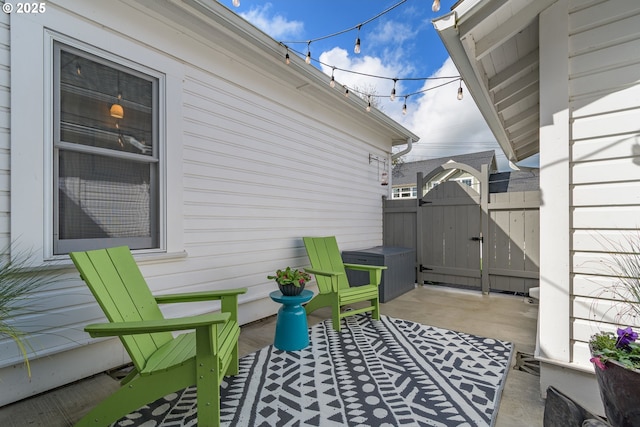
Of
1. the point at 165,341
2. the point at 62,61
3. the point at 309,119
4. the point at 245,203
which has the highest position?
the point at 309,119

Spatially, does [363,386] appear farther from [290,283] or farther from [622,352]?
[622,352]

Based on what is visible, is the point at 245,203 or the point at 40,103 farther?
the point at 245,203

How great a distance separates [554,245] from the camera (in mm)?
1994

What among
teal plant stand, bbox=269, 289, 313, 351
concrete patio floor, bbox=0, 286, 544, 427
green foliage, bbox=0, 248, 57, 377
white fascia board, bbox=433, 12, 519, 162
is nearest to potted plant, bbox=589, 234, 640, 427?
concrete patio floor, bbox=0, 286, 544, 427

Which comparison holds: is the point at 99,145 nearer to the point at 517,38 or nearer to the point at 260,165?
the point at 260,165

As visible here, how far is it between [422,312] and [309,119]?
303 centimetres

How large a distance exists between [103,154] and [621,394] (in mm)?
3389

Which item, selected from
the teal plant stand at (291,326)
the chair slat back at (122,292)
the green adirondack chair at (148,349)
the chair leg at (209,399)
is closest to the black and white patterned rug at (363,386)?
the teal plant stand at (291,326)

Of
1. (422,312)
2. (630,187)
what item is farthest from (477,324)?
(630,187)

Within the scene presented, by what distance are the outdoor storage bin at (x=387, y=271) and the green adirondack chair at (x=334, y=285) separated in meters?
0.54

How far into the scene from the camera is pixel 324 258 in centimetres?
387

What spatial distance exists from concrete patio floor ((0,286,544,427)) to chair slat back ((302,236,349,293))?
0.42 meters

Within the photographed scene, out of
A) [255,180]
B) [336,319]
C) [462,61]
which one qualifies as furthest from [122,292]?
[462,61]

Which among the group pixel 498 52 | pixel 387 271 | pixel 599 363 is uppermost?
pixel 498 52
